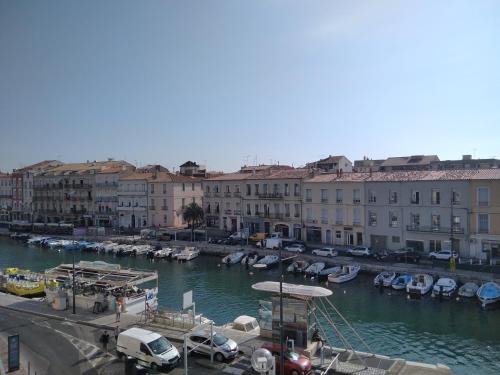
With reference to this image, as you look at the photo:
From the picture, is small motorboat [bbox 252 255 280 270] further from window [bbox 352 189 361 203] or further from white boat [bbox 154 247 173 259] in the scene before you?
white boat [bbox 154 247 173 259]

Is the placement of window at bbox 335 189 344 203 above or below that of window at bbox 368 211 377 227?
above

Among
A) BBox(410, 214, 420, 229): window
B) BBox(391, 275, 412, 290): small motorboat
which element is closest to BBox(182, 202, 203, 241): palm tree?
BBox(410, 214, 420, 229): window

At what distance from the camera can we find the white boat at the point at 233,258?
49.4 metres

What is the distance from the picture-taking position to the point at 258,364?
16.3m

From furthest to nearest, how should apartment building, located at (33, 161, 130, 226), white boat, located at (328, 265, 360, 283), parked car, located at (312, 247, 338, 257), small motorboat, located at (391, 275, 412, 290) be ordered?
apartment building, located at (33, 161, 130, 226) < parked car, located at (312, 247, 338, 257) < white boat, located at (328, 265, 360, 283) < small motorboat, located at (391, 275, 412, 290)

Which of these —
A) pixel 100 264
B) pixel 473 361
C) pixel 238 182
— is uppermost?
pixel 238 182

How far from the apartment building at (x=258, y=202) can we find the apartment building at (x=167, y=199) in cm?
600

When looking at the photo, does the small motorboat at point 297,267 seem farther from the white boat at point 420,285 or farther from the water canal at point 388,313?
the white boat at point 420,285

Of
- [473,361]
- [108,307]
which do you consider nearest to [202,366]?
[108,307]

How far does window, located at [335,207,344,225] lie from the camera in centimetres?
5059

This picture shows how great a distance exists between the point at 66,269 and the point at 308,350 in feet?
73.5

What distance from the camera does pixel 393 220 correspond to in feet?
152

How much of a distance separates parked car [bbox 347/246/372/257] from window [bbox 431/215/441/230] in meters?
6.55

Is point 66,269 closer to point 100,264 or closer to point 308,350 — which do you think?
point 100,264
